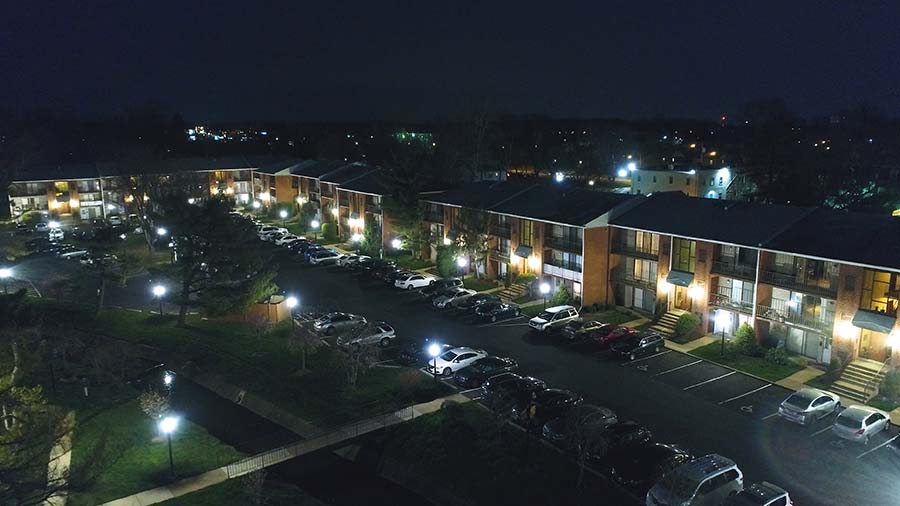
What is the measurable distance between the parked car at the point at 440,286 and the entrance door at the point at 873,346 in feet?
78.2

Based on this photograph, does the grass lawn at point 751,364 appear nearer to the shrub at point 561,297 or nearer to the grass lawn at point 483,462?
the shrub at point 561,297

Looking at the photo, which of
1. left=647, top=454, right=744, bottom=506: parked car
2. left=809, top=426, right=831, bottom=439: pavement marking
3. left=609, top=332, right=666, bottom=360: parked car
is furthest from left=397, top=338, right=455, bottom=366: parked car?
left=809, top=426, right=831, bottom=439: pavement marking

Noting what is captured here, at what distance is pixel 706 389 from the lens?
29.0m

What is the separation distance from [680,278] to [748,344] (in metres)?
5.50

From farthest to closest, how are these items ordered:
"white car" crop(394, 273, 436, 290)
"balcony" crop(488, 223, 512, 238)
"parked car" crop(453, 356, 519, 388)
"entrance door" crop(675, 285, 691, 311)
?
1. "balcony" crop(488, 223, 512, 238)
2. "white car" crop(394, 273, 436, 290)
3. "entrance door" crop(675, 285, 691, 311)
4. "parked car" crop(453, 356, 519, 388)

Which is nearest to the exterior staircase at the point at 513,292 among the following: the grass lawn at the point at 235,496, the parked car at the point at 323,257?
the parked car at the point at 323,257

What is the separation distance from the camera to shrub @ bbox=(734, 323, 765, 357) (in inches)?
1280

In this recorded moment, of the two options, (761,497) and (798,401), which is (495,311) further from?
(761,497)

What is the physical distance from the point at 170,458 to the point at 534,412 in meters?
13.9

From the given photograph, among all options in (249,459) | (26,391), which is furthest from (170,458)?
(26,391)

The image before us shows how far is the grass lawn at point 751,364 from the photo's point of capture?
30.4 metres

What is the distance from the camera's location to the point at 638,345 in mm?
32781

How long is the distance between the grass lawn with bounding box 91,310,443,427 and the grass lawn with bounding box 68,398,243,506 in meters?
4.02

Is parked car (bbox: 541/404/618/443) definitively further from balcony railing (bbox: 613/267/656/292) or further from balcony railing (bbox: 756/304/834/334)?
balcony railing (bbox: 613/267/656/292)
